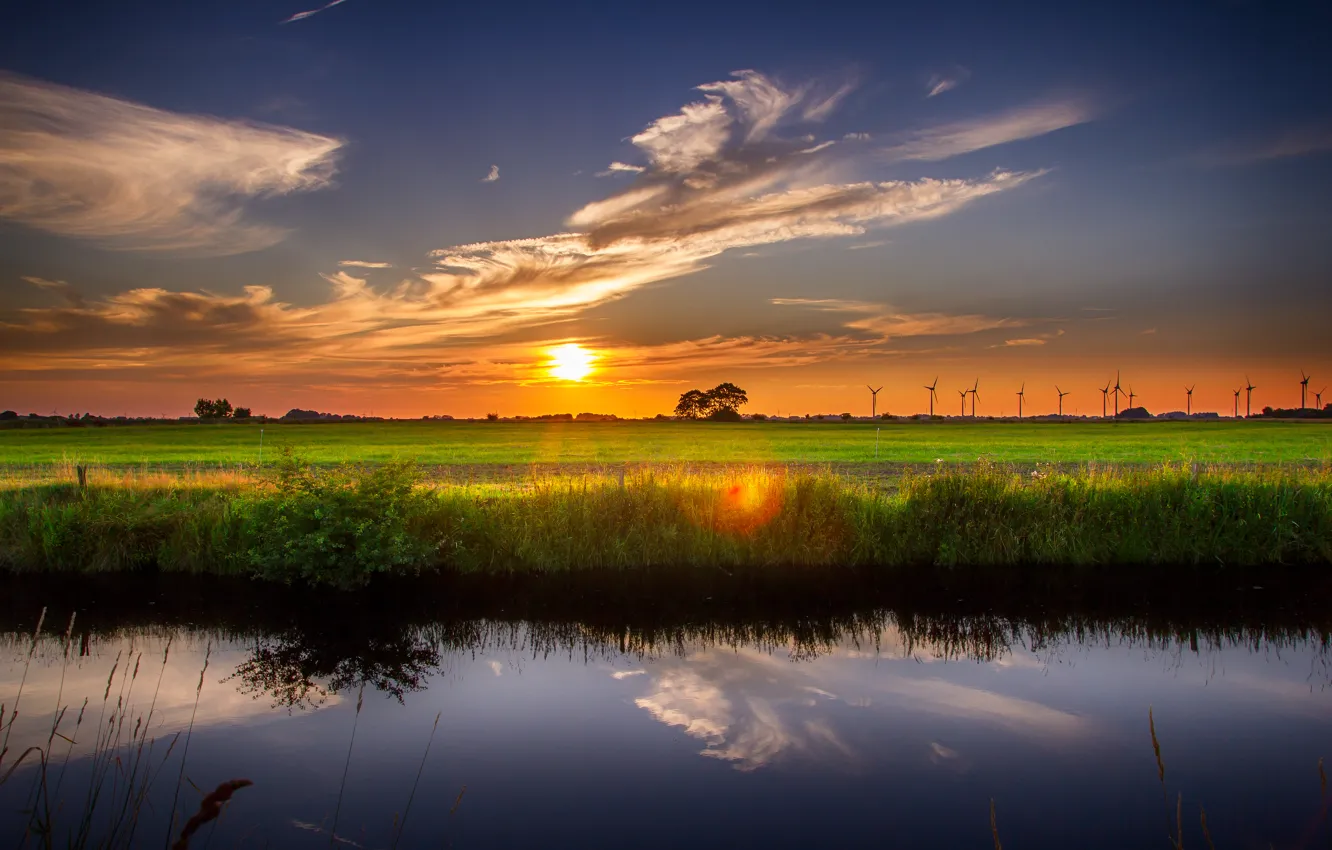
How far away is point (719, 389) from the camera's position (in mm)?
183500

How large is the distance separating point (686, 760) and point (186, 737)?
696 centimetres

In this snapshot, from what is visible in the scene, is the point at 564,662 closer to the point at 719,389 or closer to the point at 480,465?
the point at 480,465

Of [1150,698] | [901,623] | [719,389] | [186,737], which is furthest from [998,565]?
[719,389]

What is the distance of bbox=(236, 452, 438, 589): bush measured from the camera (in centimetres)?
1727

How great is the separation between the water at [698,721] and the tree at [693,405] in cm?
16499

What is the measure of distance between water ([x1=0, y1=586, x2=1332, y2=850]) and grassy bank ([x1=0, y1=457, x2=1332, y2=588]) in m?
2.28

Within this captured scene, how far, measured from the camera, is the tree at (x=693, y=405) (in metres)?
183

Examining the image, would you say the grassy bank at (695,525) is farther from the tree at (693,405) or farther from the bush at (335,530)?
the tree at (693,405)

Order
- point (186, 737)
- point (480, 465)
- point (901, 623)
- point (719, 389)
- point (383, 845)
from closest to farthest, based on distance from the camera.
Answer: point (383, 845) < point (186, 737) < point (901, 623) < point (480, 465) < point (719, 389)

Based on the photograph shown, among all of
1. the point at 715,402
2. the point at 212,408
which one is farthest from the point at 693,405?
the point at 212,408

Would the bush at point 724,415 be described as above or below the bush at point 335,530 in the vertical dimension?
above

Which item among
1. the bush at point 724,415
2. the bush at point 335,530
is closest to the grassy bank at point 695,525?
the bush at point 335,530

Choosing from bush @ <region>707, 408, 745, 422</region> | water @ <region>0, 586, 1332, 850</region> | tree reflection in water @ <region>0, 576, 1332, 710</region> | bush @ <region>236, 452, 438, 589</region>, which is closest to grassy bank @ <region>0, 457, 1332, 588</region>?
bush @ <region>236, 452, 438, 589</region>

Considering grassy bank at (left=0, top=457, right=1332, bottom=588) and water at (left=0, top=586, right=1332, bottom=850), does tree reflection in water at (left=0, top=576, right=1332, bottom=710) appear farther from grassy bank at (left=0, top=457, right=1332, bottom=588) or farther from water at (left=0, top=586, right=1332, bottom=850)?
grassy bank at (left=0, top=457, right=1332, bottom=588)
